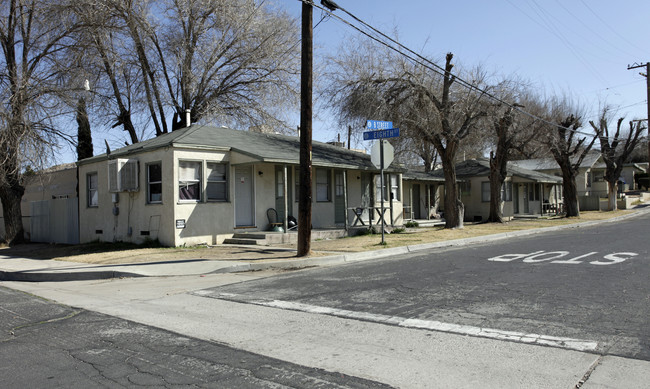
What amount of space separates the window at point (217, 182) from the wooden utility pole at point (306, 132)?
16.7 feet

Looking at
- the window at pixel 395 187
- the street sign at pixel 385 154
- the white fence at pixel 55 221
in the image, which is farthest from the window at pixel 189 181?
the window at pixel 395 187

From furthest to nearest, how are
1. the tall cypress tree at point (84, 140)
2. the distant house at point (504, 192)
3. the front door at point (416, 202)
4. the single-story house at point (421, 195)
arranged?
the distant house at point (504, 192)
the front door at point (416, 202)
the single-story house at point (421, 195)
the tall cypress tree at point (84, 140)

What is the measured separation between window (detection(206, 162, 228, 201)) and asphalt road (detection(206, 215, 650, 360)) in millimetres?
6894

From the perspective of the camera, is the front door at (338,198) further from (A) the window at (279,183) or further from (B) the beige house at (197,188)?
(A) the window at (279,183)

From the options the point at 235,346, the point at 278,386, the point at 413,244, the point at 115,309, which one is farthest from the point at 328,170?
the point at 278,386

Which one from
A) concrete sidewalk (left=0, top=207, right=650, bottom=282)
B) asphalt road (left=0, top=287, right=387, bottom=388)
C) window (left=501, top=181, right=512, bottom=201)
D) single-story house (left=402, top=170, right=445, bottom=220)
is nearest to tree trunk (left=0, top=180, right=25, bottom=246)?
concrete sidewalk (left=0, top=207, right=650, bottom=282)

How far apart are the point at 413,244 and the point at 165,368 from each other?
38.3ft

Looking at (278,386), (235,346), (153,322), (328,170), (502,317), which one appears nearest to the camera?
(278,386)

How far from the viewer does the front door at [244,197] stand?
17562mm

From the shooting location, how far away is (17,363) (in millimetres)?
5129

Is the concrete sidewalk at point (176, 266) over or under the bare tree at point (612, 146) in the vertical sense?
under

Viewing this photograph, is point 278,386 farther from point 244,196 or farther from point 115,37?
point 115,37

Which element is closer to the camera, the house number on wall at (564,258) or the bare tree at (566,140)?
the house number on wall at (564,258)

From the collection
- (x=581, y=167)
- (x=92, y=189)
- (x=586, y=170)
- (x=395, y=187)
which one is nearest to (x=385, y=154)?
(x=395, y=187)
